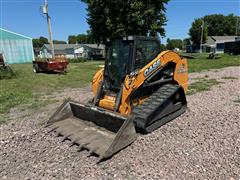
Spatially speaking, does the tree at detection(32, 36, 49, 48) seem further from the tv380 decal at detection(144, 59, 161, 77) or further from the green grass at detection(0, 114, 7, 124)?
the tv380 decal at detection(144, 59, 161, 77)

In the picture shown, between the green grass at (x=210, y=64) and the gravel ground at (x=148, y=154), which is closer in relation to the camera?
the gravel ground at (x=148, y=154)

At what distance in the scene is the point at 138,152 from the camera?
Answer: 3.46 m

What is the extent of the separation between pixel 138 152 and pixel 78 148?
3.54 feet

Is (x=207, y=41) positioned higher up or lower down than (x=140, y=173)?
higher up

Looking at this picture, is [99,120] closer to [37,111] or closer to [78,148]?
[78,148]

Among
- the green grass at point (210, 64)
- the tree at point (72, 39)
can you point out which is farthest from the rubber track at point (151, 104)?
the tree at point (72, 39)

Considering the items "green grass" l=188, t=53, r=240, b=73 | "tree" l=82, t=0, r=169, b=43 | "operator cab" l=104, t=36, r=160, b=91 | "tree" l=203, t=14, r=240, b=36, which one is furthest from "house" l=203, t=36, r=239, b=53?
"operator cab" l=104, t=36, r=160, b=91

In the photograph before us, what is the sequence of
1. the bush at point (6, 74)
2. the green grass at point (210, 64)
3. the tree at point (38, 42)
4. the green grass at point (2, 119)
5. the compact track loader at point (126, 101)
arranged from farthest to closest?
the tree at point (38, 42), the green grass at point (210, 64), the bush at point (6, 74), the green grass at point (2, 119), the compact track loader at point (126, 101)

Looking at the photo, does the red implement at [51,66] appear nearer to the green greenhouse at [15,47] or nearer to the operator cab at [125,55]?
the operator cab at [125,55]

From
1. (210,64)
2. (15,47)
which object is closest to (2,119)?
(210,64)

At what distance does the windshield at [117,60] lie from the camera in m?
4.41

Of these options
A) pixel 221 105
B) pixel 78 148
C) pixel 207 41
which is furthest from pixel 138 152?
pixel 207 41

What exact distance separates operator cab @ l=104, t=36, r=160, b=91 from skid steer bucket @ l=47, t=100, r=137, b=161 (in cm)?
80

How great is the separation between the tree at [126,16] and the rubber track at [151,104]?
2234cm
